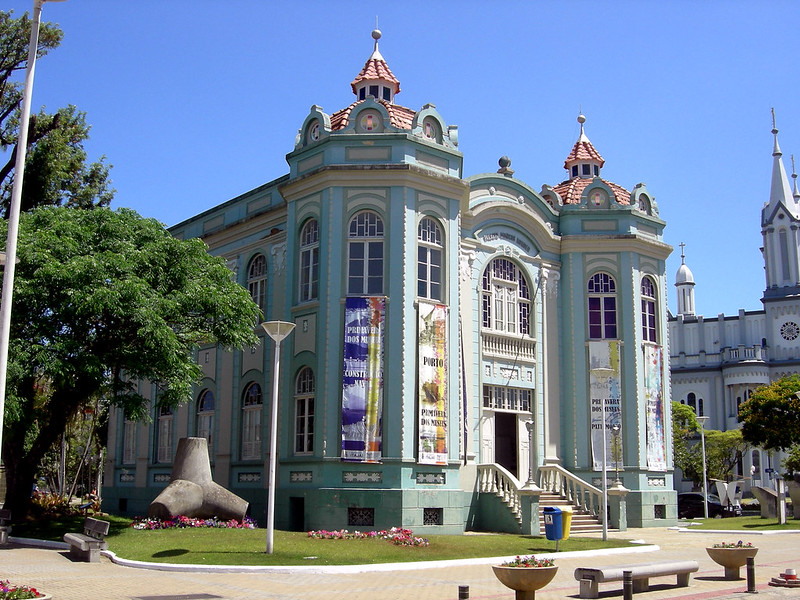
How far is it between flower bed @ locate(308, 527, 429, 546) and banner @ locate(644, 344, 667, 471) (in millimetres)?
12143

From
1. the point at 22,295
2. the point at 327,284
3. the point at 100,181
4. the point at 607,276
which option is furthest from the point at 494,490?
the point at 100,181

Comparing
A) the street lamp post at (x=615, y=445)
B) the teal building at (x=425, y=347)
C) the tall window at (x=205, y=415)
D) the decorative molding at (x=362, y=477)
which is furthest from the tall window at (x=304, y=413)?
the street lamp post at (x=615, y=445)

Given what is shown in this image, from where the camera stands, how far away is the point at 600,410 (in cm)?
3127

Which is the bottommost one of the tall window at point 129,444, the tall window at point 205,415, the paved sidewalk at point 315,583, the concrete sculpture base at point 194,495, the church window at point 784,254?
the paved sidewalk at point 315,583

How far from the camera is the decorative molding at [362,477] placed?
24.2 m

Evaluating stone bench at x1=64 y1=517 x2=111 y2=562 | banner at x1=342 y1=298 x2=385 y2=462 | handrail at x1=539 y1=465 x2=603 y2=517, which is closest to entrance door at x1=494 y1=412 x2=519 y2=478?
handrail at x1=539 y1=465 x2=603 y2=517

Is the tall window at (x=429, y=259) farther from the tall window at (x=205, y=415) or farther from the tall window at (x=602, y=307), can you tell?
the tall window at (x=205, y=415)

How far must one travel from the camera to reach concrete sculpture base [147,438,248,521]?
2400 centimetres

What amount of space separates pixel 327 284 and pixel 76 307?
283 inches

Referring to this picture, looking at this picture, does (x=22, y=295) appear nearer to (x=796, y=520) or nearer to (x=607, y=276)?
(x=607, y=276)

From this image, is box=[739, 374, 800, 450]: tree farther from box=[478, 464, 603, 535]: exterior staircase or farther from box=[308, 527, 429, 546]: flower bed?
box=[308, 527, 429, 546]: flower bed

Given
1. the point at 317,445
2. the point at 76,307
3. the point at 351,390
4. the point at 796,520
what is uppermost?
the point at 76,307

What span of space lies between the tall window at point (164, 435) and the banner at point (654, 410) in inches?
694

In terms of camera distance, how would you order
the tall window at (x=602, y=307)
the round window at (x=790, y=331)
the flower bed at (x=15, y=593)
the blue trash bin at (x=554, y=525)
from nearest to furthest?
the flower bed at (x=15, y=593) < the blue trash bin at (x=554, y=525) < the tall window at (x=602, y=307) < the round window at (x=790, y=331)
